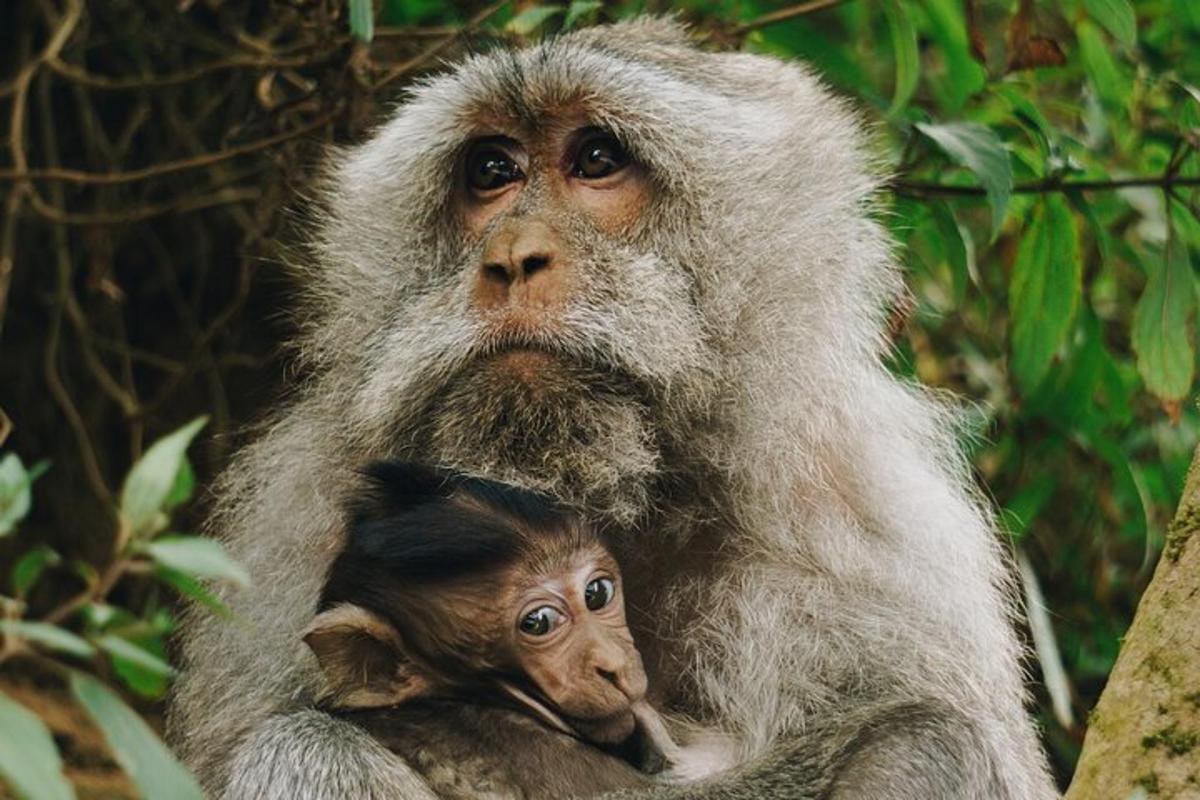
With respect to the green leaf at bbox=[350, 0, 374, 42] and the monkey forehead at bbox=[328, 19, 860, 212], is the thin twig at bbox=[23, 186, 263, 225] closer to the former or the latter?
the monkey forehead at bbox=[328, 19, 860, 212]

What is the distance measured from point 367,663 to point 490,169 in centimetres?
129

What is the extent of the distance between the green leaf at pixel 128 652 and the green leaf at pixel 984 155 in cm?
279

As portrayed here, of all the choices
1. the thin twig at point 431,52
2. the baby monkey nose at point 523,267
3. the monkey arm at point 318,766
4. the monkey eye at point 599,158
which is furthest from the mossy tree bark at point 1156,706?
the thin twig at point 431,52

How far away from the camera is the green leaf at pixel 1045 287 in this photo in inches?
197

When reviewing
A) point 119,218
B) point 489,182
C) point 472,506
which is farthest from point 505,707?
point 119,218

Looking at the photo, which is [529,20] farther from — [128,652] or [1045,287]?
[128,652]

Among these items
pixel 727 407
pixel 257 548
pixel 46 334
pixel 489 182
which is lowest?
pixel 46 334

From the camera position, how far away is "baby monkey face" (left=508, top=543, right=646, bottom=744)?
3.42m

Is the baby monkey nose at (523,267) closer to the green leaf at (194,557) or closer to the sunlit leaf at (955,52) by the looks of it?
the green leaf at (194,557)

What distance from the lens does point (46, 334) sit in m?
6.73

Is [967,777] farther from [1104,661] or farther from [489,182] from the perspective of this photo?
[1104,661]

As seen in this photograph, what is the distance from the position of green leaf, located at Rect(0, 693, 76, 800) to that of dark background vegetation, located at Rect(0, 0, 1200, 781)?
286cm

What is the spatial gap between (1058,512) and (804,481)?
3198mm

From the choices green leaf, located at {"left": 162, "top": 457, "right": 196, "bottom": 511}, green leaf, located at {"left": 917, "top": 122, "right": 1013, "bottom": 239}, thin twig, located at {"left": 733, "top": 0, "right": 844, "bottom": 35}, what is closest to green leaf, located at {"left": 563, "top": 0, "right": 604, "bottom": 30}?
thin twig, located at {"left": 733, "top": 0, "right": 844, "bottom": 35}
